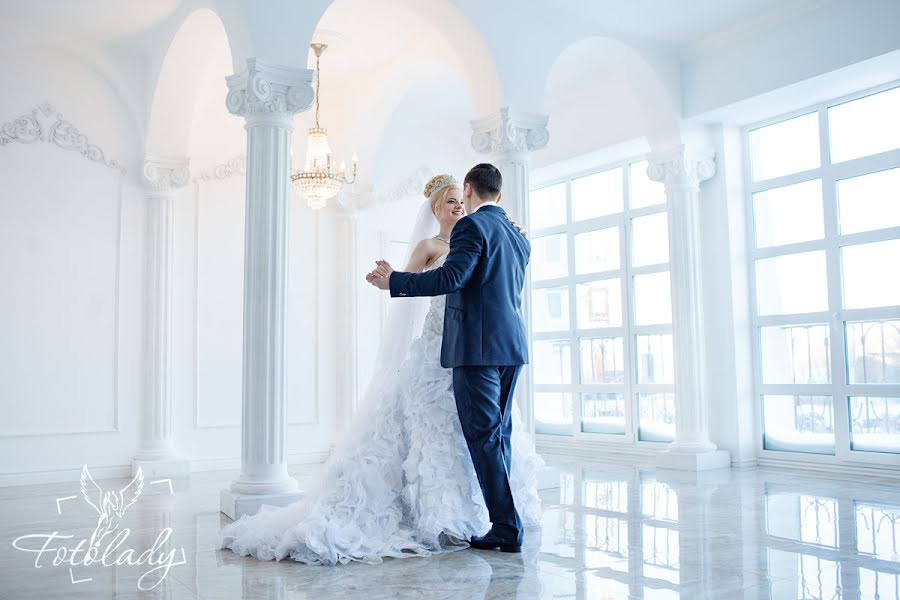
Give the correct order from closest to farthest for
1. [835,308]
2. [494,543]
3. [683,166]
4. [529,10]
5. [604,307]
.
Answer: [494,543] → [529,10] → [835,308] → [683,166] → [604,307]

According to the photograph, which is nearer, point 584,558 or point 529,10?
point 584,558

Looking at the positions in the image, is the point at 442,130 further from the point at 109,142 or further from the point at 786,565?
the point at 786,565

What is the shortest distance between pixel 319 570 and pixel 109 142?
5532mm

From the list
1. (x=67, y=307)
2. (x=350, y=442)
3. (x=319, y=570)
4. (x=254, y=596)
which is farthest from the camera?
(x=67, y=307)

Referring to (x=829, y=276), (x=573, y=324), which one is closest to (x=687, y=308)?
(x=829, y=276)

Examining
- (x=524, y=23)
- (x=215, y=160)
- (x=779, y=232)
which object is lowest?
(x=779, y=232)

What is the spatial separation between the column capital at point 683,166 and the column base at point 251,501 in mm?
4731

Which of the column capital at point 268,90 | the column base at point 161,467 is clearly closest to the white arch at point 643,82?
the column capital at point 268,90

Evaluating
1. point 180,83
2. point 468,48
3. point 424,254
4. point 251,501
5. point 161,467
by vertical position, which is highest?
point 180,83

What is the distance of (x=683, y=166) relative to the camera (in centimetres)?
742

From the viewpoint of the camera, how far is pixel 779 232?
24.4 feet

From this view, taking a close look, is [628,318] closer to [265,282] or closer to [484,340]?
[265,282]

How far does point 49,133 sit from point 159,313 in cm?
188

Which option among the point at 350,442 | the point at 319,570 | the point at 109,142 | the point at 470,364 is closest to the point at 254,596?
the point at 319,570
